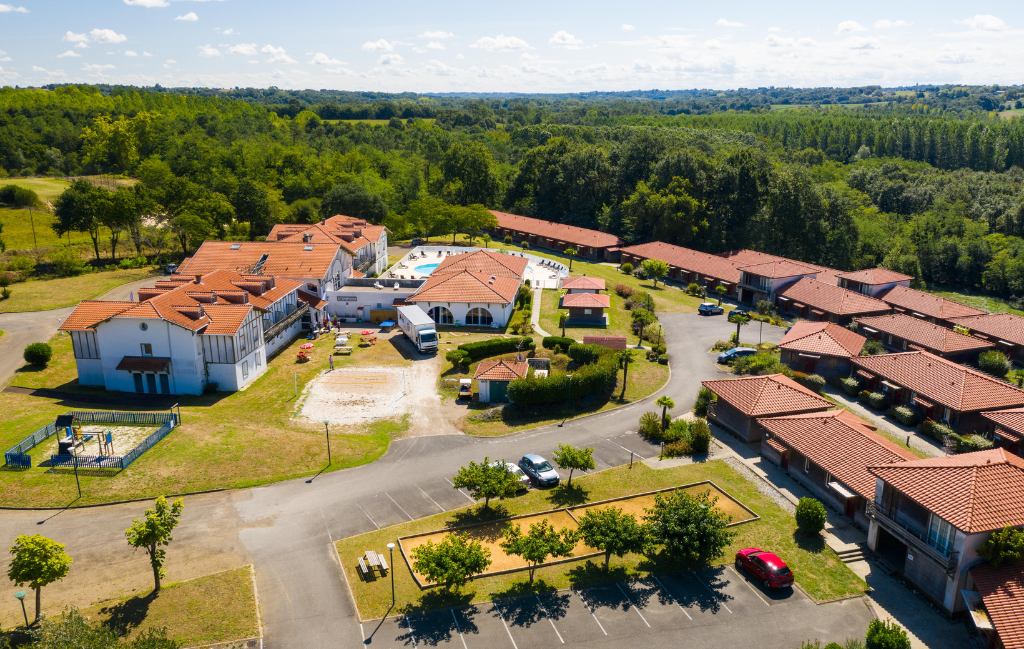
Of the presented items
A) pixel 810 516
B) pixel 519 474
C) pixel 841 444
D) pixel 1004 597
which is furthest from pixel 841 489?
pixel 519 474

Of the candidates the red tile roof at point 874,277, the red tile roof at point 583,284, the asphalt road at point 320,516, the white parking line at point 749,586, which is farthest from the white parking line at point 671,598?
the red tile roof at point 874,277

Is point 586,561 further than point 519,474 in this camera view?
No

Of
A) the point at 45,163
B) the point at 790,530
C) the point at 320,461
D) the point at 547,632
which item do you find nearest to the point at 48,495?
the point at 320,461

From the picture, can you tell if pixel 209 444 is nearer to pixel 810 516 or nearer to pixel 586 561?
pixel 586 561

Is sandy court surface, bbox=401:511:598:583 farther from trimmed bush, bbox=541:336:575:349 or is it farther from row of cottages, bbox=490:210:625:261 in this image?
row of cottages, bbox=490:210:625:261

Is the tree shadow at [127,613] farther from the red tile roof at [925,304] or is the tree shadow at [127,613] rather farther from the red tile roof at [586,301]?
the red tile roof at [925,304]

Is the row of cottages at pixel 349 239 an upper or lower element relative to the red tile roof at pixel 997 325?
upper
